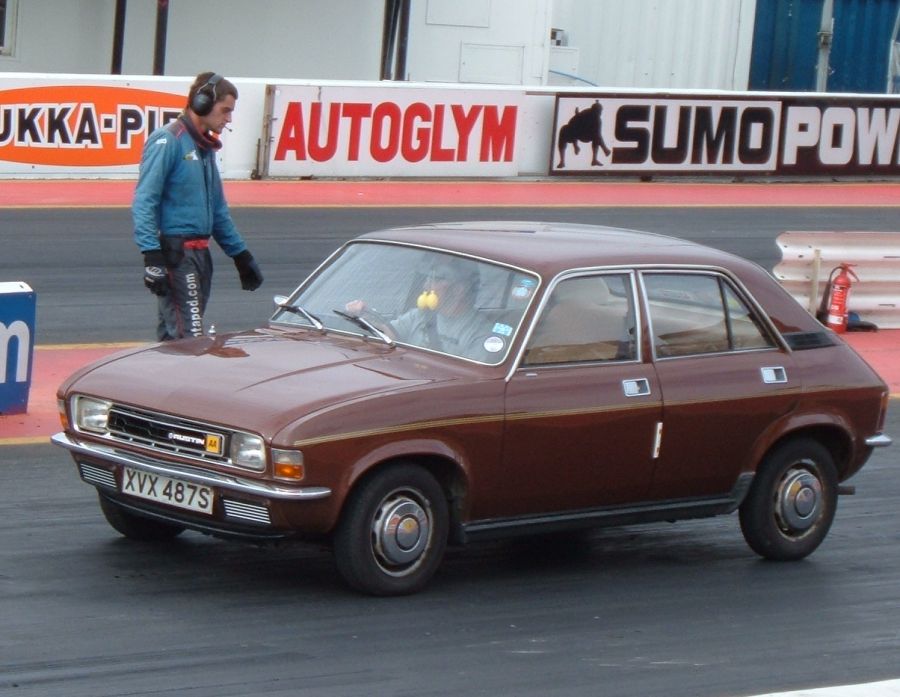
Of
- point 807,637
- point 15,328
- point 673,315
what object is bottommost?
point 807,637

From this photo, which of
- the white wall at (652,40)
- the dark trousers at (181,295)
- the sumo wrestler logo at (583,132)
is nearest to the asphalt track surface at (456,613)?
the dark trousers at (181,295)

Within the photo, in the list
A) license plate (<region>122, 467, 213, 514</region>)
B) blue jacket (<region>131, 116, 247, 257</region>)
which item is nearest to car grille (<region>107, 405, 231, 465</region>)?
license plate (<region>122, 467, 213, 514</region>)

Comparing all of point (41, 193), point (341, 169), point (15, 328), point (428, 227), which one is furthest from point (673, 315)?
A: point (341, 169)

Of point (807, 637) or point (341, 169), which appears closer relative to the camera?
point (807, 637)

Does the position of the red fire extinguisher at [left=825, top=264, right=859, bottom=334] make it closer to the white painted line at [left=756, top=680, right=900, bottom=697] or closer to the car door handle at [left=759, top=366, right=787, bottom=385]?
the car door handle at [left=759, top=366, right=787, bottom=385]

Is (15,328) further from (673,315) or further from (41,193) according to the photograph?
(41,193)

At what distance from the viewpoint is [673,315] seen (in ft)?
24.2

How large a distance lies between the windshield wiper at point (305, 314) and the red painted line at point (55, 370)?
2.35 metres

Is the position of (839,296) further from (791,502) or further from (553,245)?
(553,245)

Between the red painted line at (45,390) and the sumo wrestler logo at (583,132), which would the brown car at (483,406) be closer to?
the red painted line at (45,390)

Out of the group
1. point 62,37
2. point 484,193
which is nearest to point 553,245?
point 484,193

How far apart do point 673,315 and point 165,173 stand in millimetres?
2812

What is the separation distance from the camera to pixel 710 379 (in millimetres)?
7312

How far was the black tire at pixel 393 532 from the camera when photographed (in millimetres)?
6293
